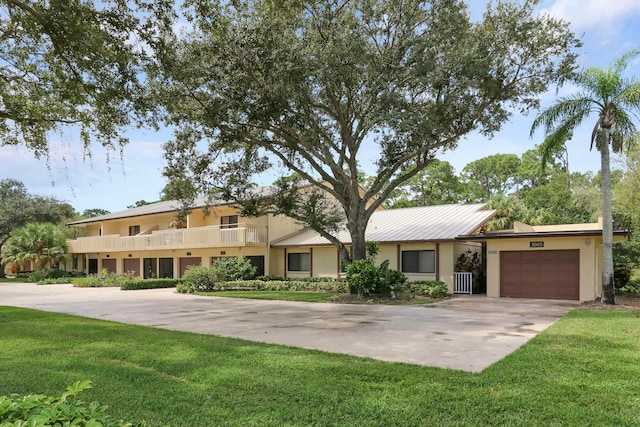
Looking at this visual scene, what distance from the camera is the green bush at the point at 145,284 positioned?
2572 cm

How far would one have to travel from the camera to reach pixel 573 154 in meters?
44.8

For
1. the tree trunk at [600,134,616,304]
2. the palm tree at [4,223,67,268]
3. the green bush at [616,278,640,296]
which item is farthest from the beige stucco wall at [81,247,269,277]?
the green bush at [616,278,640,296]

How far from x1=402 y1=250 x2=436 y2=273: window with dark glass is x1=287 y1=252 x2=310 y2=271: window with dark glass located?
631 cm

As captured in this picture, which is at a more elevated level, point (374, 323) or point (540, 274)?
point (540, 274)

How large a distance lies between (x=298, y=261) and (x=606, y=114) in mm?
17163

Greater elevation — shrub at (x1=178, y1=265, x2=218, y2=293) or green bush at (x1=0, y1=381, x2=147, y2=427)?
green bush at (x1=0, y1=381, x2=147, y2=427)

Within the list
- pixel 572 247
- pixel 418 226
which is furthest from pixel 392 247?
pixel 572 247

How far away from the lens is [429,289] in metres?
18.4

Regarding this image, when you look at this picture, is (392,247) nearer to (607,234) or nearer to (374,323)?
(607,234)

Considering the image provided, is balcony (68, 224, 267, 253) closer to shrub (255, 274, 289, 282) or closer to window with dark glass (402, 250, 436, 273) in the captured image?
shrub (255, 274, 289, 282)

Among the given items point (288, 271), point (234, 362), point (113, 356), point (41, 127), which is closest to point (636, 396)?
point (234, 362)

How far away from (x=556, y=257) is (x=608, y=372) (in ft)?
41.2

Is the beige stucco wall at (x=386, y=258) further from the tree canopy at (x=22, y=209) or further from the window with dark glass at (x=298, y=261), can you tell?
the tree canopy at (x=22, y=209)

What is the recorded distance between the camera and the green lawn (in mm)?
4559
